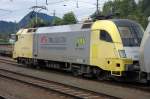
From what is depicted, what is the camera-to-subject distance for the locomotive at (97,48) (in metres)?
21.4

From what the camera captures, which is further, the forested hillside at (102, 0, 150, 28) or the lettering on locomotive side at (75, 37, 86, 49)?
the forested hillside at (102, 0, 150, 28)

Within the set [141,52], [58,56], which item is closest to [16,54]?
[58,56]

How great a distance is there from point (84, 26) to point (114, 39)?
317cm

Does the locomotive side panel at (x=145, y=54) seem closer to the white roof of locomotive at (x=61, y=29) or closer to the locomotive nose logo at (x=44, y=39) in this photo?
the white roof of locomotive at (x=61, y=29)

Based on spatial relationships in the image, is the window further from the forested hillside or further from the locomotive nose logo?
the forested hillside

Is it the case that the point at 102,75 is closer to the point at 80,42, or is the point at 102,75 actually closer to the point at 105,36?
the point at 105,36

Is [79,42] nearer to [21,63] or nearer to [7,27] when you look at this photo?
[21,63]

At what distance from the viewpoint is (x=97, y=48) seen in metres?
23.0

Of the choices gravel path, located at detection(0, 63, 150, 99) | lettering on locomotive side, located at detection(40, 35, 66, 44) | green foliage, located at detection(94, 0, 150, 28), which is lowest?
gravel path, located at detection(0, 63, 150, 99)

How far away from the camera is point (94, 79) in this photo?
945 inches

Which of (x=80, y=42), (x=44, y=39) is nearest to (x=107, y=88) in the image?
(x=80, y=42)

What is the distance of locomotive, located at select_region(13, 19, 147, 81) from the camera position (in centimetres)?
2138

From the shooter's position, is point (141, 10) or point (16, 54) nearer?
point (16, 54)

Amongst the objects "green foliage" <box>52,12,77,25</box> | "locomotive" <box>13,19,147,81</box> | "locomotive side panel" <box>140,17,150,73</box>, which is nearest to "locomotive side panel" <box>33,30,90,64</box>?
"locomotive" <box>13,19,147,81</box>
